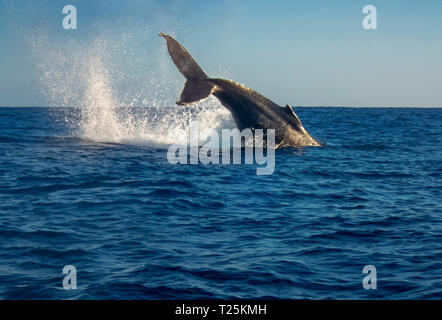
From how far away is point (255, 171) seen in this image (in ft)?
50.5

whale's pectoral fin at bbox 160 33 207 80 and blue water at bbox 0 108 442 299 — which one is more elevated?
whale's pectoral fin at bbox 160 33 207 80

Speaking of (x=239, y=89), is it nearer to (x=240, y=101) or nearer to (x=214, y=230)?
(x=240, y=101)

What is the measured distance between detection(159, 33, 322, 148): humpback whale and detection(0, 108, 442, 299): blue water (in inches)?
83.6

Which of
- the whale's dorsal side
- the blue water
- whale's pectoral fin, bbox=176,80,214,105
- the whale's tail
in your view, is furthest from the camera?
the whale's dorsal side

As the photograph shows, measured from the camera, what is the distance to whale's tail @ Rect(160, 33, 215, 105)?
51.4 ft

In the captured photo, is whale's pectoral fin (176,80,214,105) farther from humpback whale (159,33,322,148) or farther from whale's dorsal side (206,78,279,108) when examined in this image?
whale's dorsal side (206,78,279,108)

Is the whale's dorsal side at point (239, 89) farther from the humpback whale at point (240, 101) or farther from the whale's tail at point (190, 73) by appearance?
the whale's tail at point (190, 73)

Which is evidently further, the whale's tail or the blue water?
the whale's tail

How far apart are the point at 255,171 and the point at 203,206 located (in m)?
4.63

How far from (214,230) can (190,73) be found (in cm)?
816

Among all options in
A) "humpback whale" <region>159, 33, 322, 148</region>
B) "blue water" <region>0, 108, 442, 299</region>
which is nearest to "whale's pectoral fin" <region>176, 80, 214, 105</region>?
"humpback whale" <region>159, 33, 322, 148</region>

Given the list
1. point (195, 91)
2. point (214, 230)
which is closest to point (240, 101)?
point (195, 91)

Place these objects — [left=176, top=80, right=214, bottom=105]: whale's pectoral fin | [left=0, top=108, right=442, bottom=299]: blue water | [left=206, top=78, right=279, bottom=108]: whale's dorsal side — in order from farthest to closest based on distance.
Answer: [left=206, top=78, right=279, bottom=108]: whale's dorsal side < [left=176, top=80, right=214, bottom=105]: whale's pectoral fin < [left=0, top=108, right=442, bottom=299]: blue water
